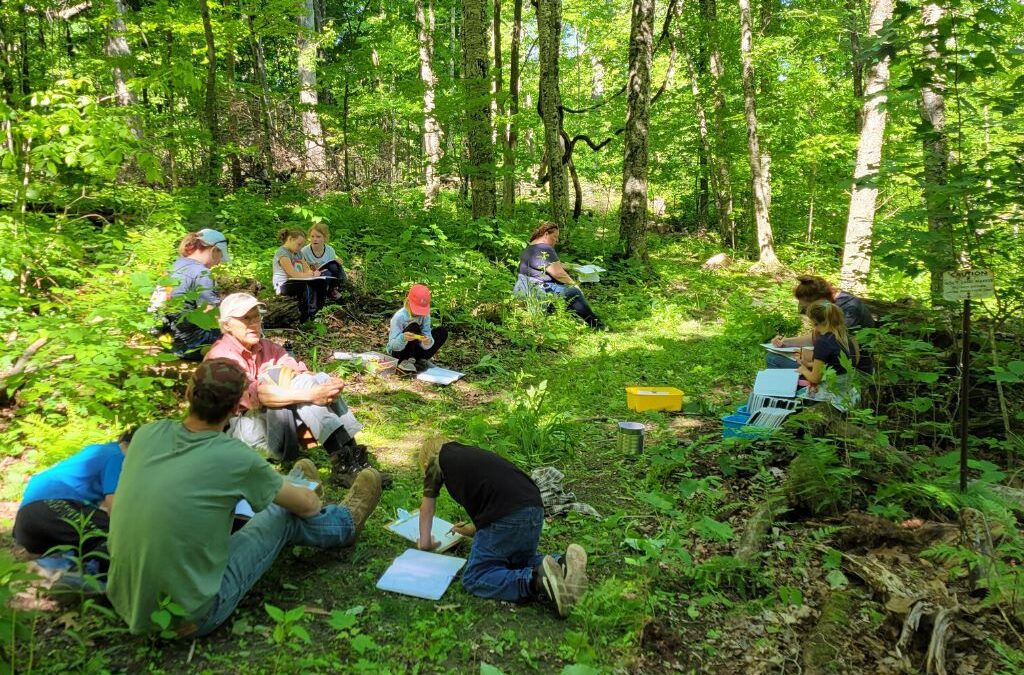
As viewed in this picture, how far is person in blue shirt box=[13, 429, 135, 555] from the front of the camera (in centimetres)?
275

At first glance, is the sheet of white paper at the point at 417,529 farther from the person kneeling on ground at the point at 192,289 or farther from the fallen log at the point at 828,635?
the person kneeling on ground at the point at 192,289

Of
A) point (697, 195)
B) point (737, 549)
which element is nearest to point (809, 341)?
point (737, 549)

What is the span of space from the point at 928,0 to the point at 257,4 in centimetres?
996

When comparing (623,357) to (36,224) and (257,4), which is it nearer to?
(36,224)

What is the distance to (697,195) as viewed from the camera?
1861 centimetres

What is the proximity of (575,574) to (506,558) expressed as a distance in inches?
14.1

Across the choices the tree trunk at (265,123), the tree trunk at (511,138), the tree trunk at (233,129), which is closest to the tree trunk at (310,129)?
the tree trunk at (265,123)

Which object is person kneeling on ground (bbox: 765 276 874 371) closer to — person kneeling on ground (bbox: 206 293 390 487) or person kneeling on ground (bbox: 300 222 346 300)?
person kneeling on ground (bbox: 206 293 390 487)

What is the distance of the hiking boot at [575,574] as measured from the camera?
9.33 ft

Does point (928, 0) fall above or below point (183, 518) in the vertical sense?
above

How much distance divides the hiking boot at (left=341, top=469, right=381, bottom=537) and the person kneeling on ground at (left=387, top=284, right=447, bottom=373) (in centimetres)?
285

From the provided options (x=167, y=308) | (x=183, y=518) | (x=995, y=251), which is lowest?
(x=183, y=518)

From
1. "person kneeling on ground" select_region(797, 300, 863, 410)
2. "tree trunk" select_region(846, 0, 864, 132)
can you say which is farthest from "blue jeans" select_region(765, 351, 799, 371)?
"tree trunk" select_region(846, 0, 864, 132)

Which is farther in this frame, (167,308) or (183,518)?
(167,308)
